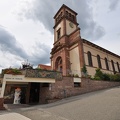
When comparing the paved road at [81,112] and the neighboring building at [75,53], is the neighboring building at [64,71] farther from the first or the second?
the paved road at [81,112]

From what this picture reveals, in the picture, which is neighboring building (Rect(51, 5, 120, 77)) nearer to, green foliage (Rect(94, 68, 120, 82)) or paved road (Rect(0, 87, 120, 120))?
green foliage (Rect(94, 68, 120, 82))

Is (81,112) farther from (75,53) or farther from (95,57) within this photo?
(95,57)

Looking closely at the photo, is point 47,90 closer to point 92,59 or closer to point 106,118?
point 106,118

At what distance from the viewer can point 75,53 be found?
21641 mm

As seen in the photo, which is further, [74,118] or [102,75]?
[102,75]

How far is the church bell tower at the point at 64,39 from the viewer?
22434 mm

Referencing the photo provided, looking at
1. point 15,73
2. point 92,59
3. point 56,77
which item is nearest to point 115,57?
point 92,59

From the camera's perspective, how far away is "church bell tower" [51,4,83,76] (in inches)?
883

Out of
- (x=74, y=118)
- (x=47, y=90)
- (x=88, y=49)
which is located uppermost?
(x=88, y=49)

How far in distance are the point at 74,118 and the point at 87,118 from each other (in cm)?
65

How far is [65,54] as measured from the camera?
22.5 m

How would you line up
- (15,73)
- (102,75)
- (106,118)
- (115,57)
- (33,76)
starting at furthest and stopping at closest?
(115,57) < (102,75) < (33,76) < (15,73) < (106,118)

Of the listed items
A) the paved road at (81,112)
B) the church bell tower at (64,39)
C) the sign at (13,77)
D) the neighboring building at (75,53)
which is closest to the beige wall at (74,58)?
the neighboring building at (75,53)

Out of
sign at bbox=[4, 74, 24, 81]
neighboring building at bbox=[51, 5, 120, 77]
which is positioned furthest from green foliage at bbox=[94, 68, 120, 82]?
sign at bbox=[4, 74, 24, 81]
